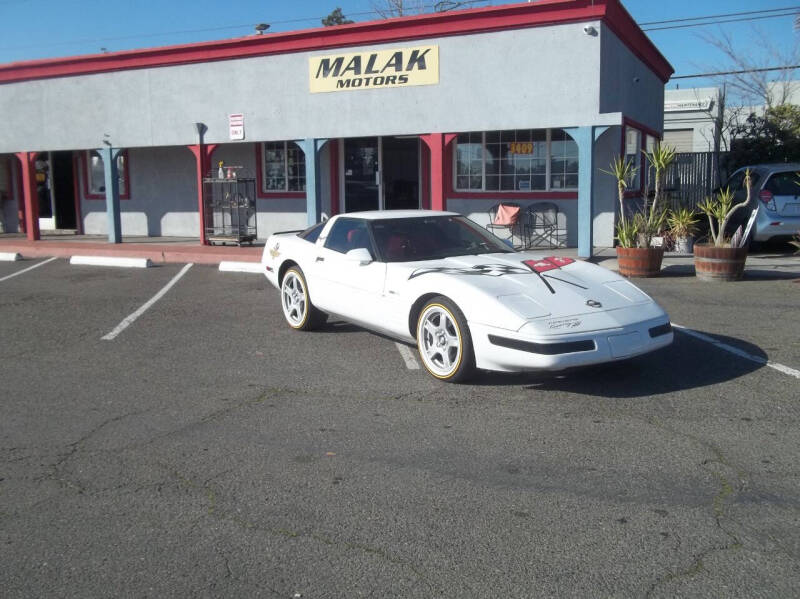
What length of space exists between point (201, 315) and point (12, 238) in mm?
12789

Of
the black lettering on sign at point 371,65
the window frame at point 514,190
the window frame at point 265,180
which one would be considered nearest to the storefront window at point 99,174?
the window frame at point 265,180

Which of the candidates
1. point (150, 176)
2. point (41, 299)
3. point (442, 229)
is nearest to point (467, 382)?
point (442, 229)

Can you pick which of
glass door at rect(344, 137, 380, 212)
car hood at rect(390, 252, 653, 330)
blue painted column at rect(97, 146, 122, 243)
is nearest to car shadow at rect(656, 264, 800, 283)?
car hood at rect(390, 252, 653, 330)

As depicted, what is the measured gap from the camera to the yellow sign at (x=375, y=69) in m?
14.3

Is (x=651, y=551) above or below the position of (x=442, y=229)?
below

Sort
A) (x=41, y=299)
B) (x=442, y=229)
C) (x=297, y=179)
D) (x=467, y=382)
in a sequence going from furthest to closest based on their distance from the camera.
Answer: (x=297, y=179)
(x=41, y=299)
(x=442, y=229)
(x=467, y=382)

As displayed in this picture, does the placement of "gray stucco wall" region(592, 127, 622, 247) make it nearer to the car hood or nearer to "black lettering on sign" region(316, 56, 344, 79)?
"black lettering on sign" region(316, 56, 344, 79)

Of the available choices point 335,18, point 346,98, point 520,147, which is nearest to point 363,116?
point 346,98

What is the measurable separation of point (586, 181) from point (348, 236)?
6646 millimetres

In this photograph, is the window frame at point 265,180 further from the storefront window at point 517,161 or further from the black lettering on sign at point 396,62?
the storefront window at point 517,161

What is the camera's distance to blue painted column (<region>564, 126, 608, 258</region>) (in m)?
13.1

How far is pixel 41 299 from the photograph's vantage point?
11.0 meters

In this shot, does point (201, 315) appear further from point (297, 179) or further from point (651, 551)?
point (297, 179)

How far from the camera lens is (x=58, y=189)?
21344 millimetres
